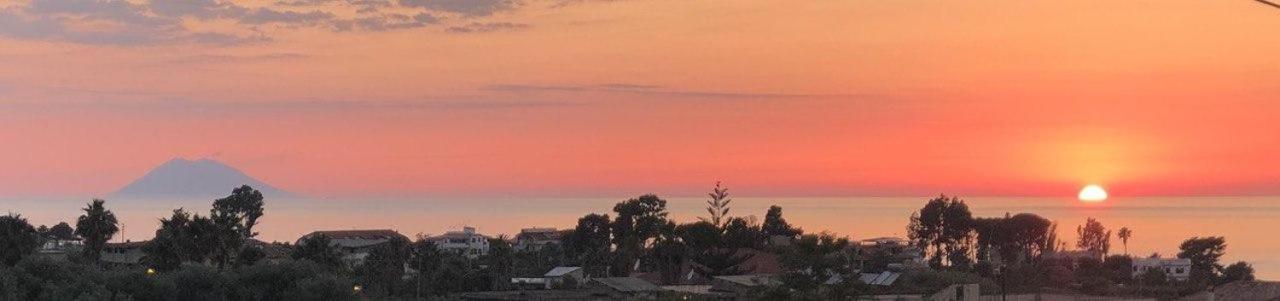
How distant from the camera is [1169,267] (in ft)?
287

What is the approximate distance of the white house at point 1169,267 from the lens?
275 ft

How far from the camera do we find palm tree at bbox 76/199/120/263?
228 feet

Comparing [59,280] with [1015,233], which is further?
[1015,233]

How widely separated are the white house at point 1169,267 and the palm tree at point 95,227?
4691 cm

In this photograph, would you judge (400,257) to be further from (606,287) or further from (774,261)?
(774,261)

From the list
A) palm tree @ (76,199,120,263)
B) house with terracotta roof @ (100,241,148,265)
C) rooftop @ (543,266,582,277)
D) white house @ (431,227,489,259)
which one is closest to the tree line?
palm tree @ (76,199,120,263)

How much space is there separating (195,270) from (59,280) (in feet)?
13.3

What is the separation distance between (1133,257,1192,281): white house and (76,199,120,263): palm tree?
46.9 m

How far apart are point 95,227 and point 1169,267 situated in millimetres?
52831

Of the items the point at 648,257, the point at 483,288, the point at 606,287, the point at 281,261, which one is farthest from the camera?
the point at 648,257

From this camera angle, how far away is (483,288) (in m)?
73.8

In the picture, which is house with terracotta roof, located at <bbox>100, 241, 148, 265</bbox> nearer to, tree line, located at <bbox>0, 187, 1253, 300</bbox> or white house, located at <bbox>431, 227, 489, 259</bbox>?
tree line, located at <bbox>0, 187, 1253, 300</bbox>

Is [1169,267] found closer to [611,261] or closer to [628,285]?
[611,261]

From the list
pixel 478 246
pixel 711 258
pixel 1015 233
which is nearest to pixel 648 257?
pixel 711 258
